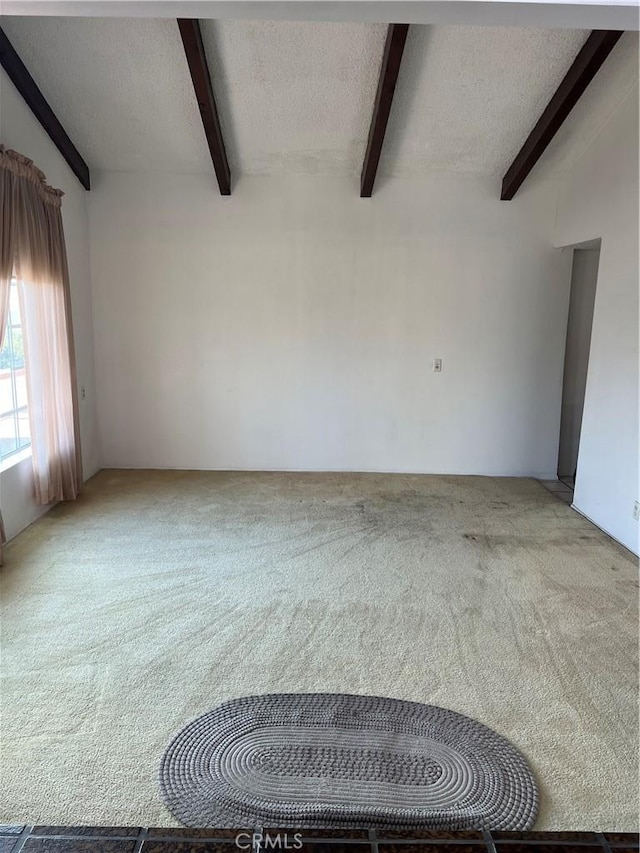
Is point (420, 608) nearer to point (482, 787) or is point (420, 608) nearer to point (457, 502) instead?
point (482, 787)

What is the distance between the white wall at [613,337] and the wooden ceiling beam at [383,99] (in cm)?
158

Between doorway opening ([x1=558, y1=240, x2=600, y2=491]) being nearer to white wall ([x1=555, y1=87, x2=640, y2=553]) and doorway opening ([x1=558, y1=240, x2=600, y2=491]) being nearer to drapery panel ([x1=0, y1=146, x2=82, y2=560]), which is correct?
white wall ([x1=555, y1=87, x2=640, y2=553])

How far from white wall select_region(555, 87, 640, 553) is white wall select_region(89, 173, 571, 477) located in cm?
85

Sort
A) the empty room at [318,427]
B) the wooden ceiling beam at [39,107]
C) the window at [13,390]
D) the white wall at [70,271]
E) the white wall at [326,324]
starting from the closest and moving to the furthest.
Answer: the empty room at [318,427], the wooden ceiling beam at [39,107], the white wall at [70,271], the window at [13,390], the white wall at [326,324]

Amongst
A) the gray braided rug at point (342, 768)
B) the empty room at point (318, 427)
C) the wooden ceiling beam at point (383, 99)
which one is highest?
the wooden ceiling beam at point (383, 99)

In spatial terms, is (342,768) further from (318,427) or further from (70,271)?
(70,271)

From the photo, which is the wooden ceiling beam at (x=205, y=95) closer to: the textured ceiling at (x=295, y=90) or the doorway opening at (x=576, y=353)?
the textured ceiling at (x=295, y=90)

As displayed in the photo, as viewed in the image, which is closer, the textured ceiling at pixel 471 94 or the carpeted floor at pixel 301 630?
the carpeted floor at pixel 301 630

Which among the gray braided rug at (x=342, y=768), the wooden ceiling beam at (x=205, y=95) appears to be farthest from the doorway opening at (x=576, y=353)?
the gray braided rug at (x=342, y=768)

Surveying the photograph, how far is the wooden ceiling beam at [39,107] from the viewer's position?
3.39 meters

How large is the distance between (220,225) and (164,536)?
2705 mm

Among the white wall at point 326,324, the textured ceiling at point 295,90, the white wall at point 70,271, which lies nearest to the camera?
the textured ceiling at point 295,90

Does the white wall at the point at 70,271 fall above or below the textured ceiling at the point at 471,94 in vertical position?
below

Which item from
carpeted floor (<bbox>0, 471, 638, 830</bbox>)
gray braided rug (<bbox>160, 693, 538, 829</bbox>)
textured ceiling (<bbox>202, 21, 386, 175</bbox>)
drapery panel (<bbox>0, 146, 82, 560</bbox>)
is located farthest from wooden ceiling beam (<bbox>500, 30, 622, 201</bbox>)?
gray braided rug (<bbox>160, 693, 538, 829</bbox>)
